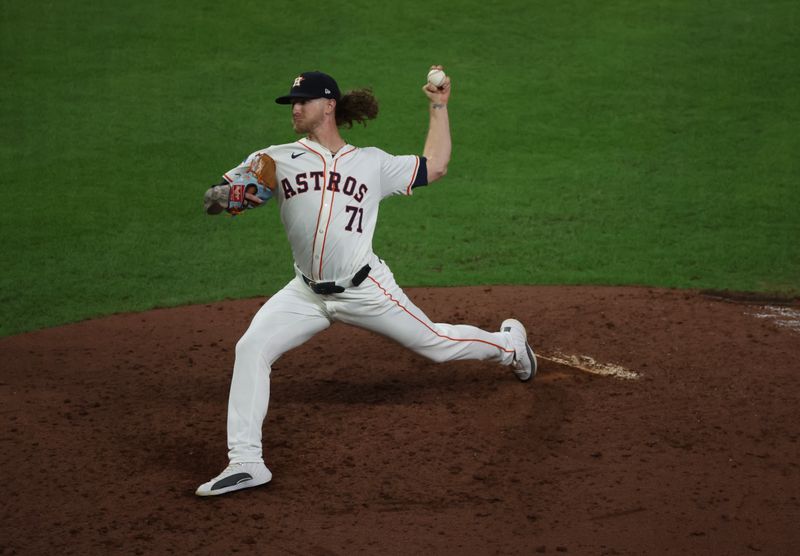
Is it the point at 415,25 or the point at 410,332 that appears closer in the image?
the point at 410,332

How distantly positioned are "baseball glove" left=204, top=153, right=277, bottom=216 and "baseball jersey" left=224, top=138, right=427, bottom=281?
10 cm

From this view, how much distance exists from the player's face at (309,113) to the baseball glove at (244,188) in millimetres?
289

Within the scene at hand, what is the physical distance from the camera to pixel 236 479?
4.38 m

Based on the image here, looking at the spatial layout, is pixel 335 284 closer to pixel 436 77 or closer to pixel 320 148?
pixel 320 148

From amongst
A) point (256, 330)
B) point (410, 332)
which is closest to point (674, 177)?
point (410, 332)

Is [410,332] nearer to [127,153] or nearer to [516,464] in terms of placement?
[516,464]

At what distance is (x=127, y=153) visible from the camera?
381 inches

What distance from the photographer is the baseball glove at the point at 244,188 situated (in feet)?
14.9

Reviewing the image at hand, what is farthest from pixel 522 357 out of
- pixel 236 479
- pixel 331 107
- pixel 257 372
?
pixel 236 479

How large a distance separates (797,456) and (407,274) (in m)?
3.57

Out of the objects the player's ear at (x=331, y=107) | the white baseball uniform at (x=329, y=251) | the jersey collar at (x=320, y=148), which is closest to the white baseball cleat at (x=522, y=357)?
the white baseball uniform at (x=329, y=251)

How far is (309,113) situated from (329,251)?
678 millimetres

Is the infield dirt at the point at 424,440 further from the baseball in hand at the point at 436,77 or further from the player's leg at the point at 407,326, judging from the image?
the baseball in hand at the point at 436,77

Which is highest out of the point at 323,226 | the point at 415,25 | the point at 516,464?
the point at 415,25
